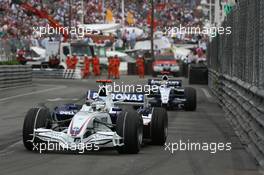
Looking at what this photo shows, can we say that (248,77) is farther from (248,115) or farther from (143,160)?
(143,160)

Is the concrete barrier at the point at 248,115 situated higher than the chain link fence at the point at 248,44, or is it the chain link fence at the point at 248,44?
the chain link fence at the point at 248,44

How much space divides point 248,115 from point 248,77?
1.39m

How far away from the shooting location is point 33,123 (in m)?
10.5

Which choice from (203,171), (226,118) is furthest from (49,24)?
(203,171)

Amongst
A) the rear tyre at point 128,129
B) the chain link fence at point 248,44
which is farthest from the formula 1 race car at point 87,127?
the chain link fence at point 248,44

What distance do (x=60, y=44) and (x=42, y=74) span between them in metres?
3.60

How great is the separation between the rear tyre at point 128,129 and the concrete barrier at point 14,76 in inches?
726

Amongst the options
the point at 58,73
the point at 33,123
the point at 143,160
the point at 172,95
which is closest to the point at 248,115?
the point at 143,160

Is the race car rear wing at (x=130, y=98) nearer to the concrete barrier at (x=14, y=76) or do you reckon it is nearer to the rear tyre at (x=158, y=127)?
the rear tyre at (x=158, y=127)

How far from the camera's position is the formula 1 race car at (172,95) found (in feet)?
64.0

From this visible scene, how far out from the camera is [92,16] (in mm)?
66688

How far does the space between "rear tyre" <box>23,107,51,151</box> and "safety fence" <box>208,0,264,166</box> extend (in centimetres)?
308

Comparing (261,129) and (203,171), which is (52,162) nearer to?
(203,171)

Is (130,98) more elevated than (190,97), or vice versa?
(130,98)
